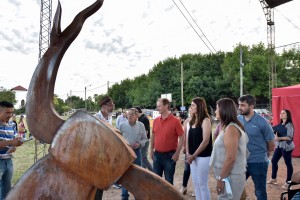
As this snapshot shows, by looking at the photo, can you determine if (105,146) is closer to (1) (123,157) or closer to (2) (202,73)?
(1) (123,157)

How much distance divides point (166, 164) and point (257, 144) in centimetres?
135

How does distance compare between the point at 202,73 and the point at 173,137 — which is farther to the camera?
the point at 202,73

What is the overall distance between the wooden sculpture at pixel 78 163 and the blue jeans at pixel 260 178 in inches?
106

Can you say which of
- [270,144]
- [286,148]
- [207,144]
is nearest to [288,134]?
[286,148]

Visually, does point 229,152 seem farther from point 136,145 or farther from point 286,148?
point 286,148

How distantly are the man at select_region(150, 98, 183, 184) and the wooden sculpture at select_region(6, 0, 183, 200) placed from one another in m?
3.07

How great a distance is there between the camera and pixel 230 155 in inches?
103

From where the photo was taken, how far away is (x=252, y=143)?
371cm

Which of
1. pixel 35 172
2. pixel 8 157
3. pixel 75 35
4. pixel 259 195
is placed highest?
pixel 75 35

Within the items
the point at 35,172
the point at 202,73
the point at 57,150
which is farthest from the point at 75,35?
the point at 202,73

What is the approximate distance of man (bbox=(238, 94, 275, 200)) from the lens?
3557 millimetres

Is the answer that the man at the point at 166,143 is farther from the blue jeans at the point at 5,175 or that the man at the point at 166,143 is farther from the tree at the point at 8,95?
the tree at the point at 8,95

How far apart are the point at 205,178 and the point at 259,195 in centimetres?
67

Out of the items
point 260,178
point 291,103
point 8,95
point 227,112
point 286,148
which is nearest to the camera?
point 227,112
